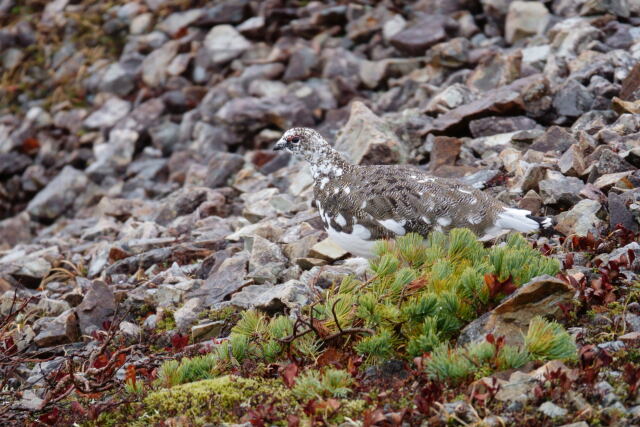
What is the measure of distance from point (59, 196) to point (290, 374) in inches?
369

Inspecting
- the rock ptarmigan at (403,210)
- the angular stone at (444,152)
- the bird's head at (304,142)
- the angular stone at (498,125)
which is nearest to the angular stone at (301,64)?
the angular stone at (498,125)

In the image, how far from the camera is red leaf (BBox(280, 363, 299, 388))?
4.16m

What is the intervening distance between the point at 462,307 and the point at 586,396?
2.77ft

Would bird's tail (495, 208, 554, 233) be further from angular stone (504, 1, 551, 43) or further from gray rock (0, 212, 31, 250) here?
gray rock (0, 212, 31, 250)

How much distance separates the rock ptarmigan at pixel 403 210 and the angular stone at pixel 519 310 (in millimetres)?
1367

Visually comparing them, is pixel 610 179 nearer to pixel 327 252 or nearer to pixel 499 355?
pixel 327 252

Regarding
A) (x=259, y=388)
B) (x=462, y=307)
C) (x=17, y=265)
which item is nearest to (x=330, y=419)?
(x=259, y=388)

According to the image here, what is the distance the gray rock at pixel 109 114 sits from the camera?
13875 millimetres

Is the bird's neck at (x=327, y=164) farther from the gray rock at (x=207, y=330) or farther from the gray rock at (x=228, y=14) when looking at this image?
the gray rock at (x=228, y=14)

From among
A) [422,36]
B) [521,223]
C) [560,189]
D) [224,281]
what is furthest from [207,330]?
[422,36]

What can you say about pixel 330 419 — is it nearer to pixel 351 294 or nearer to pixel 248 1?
pixel 351 294

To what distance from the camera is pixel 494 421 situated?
3.66 meters

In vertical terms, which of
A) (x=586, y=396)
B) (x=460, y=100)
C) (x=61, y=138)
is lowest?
(x=61, y=138)

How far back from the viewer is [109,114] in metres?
14.0
